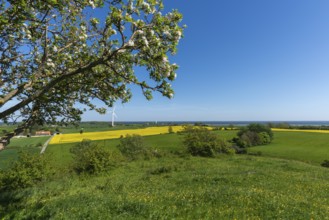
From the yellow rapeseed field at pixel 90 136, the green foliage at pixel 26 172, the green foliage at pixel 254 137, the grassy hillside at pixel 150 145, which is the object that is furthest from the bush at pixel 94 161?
the yellow rapeseed field at pixel 90 136

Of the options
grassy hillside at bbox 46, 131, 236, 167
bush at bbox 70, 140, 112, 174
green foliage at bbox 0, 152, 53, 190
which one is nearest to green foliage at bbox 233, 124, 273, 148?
grassy hillside at bbox 46, 131, 236, 167

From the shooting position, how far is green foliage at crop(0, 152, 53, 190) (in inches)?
1217

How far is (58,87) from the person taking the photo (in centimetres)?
967

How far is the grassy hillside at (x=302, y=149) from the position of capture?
66000 mm

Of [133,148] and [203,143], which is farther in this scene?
[133,148]

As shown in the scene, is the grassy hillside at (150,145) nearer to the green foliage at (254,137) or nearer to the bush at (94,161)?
the green foliage at (254,137)

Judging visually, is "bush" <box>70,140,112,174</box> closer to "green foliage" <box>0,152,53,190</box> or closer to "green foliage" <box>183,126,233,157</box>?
"green foliage" <box>0,152,53,190</box>

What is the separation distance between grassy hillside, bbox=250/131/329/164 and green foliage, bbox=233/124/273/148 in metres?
3.31

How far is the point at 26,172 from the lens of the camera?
31.9 metres

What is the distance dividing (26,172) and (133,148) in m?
33.1

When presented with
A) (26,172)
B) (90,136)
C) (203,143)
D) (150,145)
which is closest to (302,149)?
(203,143)

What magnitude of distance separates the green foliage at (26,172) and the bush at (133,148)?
2637cm

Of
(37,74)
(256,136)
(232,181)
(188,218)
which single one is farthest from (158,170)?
(256,136)

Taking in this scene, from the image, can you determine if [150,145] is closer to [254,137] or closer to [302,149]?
[254,137]
